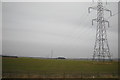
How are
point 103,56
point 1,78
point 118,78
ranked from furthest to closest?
point 103,56, point 118,78, point 1,78

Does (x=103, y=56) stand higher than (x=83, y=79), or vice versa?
(x=103, y=56)

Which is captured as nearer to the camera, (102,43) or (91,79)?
(91,79)

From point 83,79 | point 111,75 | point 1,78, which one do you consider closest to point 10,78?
point 1,78

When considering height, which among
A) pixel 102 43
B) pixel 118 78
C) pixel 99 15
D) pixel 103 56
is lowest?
pixel 118 78

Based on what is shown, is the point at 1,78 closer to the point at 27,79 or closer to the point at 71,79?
the point at 27,79

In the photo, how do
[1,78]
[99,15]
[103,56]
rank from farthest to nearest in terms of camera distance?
[99,15] < [103,56] < [1,78]

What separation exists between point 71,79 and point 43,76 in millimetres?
3300

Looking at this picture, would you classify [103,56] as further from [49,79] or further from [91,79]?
[49,79]

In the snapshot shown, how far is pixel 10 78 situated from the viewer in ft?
54.8

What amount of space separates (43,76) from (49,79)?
3.14ft

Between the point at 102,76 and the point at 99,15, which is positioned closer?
the point at 102,76

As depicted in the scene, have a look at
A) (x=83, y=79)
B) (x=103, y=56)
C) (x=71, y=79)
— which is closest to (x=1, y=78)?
(x=71, y=79)

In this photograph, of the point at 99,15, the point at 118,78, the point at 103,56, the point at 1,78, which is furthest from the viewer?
the point at 99,15

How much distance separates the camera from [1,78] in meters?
16.4
